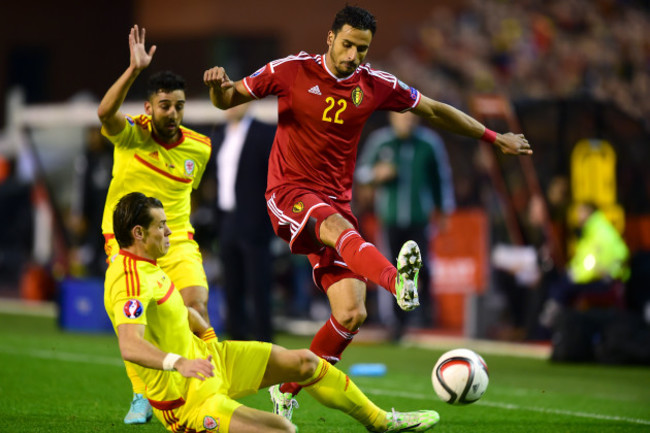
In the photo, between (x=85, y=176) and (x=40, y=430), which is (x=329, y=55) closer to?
(x=40, y=430)

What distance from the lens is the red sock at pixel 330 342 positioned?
6336 millimetres

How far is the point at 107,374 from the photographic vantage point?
9.01 meters

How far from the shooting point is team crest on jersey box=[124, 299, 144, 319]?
16.5 feet

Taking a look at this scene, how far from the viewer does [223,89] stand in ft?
20.5

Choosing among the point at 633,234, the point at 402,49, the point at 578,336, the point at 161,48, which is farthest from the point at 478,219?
the point at 161,48

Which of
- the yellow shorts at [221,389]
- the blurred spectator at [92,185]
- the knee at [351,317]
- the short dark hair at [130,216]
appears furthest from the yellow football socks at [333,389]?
the blurred spectator at [92,185]

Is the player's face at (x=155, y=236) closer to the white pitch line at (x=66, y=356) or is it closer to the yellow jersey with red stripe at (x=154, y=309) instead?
the yellow jersey with red stripe at (x=154, y=309)

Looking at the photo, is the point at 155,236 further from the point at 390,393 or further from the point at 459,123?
the point at 390,393

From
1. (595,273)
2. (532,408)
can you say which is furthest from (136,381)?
(595,273)

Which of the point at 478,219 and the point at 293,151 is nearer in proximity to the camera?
the point at 293,151

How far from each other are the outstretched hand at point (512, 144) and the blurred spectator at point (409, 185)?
5.00m

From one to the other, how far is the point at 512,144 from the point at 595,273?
491cm

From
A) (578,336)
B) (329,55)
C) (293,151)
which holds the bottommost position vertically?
(578,336)

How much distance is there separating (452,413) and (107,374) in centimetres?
311
